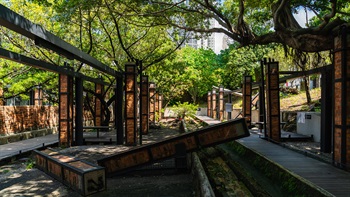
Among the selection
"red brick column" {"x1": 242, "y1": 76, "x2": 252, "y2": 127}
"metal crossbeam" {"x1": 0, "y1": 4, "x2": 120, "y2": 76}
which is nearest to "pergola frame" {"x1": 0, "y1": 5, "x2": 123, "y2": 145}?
"metal crossbeam" {"x1": 0, "y1": 4, "x2": 120, "y2": 76}

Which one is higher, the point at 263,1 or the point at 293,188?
the point at 263,1

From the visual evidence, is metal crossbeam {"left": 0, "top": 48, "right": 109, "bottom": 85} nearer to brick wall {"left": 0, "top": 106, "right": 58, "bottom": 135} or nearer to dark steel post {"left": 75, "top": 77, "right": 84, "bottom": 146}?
dark steel post {"left": 75, "top": 77, "right": 84, "bottom": 146}

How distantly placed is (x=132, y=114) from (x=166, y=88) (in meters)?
16.5

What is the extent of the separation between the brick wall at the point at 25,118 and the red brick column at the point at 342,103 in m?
12.4

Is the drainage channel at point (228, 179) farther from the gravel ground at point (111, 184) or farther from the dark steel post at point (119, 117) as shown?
the dark steel post at point (119, 117)

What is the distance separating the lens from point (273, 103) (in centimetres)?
1155

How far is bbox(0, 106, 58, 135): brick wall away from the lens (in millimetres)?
12648

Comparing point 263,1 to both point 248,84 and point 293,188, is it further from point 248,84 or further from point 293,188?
point 293,188

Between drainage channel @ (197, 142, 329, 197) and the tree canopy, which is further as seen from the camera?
the tree canopy

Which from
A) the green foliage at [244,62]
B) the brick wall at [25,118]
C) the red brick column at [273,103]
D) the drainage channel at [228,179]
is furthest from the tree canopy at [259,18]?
the green foliage at [244,62]

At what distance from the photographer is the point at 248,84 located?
643 inches

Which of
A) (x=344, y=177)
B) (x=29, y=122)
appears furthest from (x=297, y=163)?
(x=29, y=122)

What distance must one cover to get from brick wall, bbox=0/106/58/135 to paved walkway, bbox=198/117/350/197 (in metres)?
10.7

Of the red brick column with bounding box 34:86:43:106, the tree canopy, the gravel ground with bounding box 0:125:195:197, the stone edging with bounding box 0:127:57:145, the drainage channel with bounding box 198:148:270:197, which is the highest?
the tree canopy
